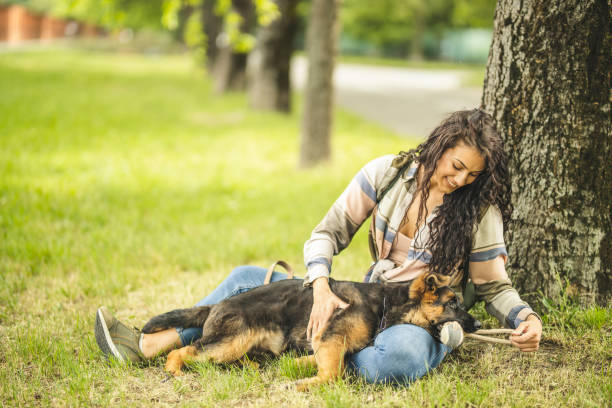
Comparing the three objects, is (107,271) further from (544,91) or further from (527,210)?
(544,91)

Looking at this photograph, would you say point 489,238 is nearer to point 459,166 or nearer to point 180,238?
point 459,166

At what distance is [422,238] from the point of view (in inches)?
120

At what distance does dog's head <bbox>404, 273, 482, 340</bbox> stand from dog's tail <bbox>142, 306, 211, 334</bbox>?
1.28 meters

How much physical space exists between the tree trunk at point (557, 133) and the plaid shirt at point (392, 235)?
746 mm

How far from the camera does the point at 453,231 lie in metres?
2.88

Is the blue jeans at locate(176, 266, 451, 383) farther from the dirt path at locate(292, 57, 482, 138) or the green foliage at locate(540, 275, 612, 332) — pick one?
the dirt path at locate(292, 57, 482, 138)

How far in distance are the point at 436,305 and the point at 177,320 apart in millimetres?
1532

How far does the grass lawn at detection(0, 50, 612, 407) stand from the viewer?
2789 mm

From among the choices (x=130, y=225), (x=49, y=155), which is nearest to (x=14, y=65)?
(x=49, y=155)

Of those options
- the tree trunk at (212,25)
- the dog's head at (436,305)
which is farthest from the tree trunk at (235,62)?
the dog's head at (436,305)

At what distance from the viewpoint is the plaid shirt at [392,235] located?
2.94m

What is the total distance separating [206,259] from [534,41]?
3.36 m

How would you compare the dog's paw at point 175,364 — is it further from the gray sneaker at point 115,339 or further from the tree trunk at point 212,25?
the tree trunk at point 212,25

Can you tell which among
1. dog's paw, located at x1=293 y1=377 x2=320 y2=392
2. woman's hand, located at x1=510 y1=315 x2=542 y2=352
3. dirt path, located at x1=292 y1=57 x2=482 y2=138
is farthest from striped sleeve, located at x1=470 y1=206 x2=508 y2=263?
dirt path, located at x1=292 y1=57 x2=482 y2=138
